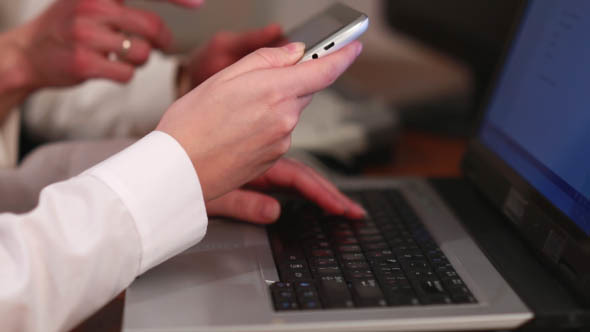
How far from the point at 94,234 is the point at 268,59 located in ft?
0.54

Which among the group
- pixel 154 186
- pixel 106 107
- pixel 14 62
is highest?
pixel 154 186

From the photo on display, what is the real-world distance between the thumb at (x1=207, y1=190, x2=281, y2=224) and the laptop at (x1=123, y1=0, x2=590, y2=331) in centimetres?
1

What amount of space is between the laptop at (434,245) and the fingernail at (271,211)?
0.01m

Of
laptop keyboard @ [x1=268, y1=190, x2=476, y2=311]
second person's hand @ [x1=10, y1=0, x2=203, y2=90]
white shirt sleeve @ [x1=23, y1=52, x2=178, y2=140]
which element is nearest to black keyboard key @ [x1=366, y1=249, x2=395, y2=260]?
laptop keyboard @ [x1=268, y1=190, x2=476, y2=311]

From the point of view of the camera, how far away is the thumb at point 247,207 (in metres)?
0.55

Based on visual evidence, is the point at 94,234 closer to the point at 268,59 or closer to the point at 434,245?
the point at 268,59

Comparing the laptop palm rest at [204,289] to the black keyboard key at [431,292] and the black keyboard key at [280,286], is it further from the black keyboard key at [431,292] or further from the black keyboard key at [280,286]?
the black keyboard key at [431,292]

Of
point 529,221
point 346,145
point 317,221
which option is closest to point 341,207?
point 317,221

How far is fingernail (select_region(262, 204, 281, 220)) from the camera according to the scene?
21.5 inches

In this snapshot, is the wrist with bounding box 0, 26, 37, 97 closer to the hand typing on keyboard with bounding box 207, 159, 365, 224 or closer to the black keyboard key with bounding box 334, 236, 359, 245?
the hand typing on keyboard with bounding box 207, 159, 365, 224

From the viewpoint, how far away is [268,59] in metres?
0.44

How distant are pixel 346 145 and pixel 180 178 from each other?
0.46 m

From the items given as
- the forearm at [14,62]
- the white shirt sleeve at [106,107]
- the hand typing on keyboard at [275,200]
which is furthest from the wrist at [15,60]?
the hand typing on keyboard at [275,200]

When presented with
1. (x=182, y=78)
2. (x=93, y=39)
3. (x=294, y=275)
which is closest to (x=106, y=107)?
(x=182, y=78)
